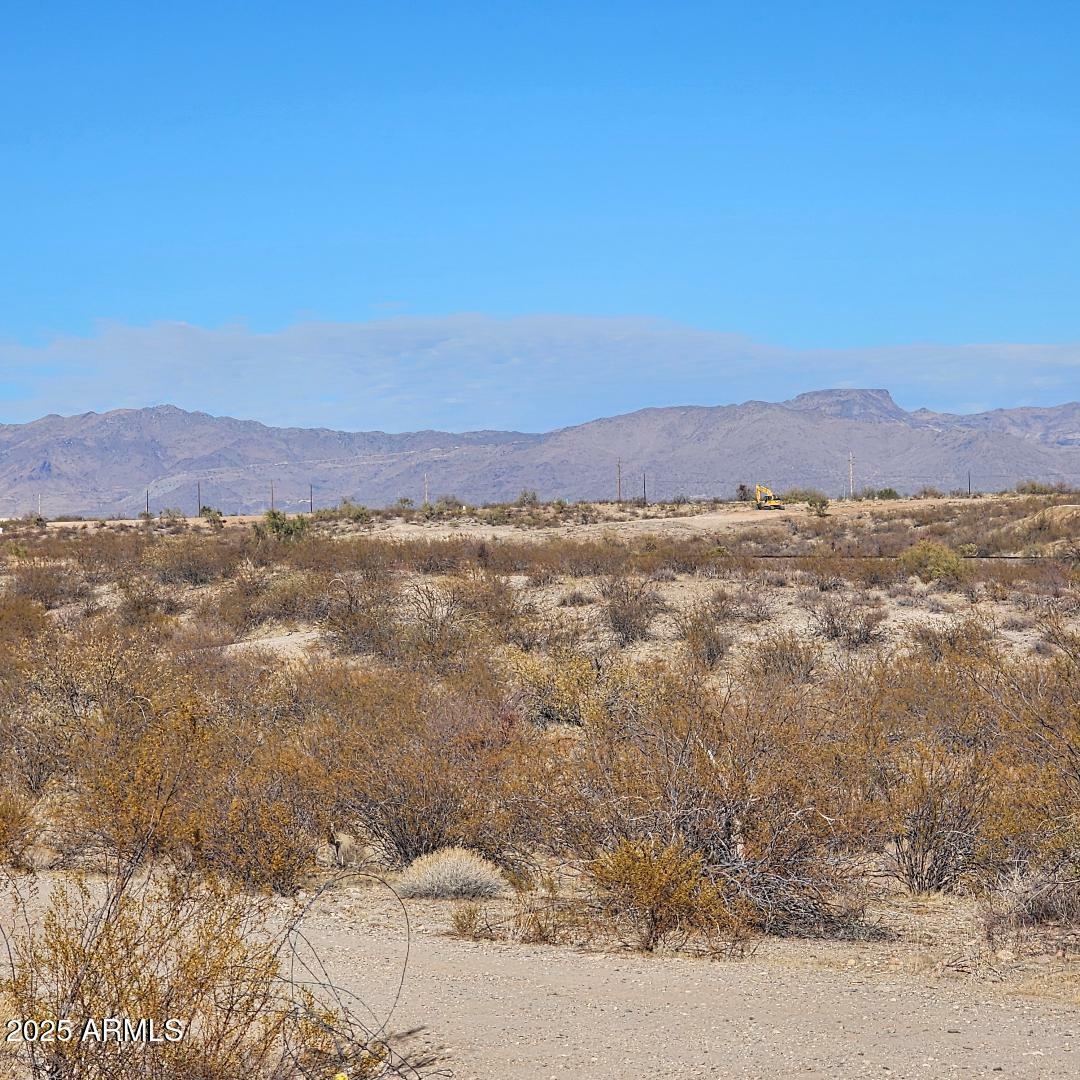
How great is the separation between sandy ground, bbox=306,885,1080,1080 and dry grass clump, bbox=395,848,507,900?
1804 millimetres

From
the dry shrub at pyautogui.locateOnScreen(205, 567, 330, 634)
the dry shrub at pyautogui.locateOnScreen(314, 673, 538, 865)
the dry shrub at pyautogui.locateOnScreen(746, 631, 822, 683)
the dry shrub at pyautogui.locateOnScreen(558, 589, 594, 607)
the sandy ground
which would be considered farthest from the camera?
the dry shrub at pyautogui.locateOnScreen(558, 589, 594, 607)

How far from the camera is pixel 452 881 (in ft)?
35.6

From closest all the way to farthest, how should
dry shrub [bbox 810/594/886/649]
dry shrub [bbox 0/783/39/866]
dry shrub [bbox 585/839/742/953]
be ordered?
dry shrub [bbox 585/839/742/953], dry shrub [bbox 0/783/39/866], dry shrub [bbox 810/594/886/649]

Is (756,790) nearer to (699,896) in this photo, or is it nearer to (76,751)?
(699,896)

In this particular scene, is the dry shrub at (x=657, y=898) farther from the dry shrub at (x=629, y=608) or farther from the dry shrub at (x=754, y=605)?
the dry shrub at (x=754, y=605)

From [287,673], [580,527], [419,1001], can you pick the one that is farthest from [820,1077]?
[580,527]

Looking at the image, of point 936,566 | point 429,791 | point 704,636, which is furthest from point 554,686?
point 936,566

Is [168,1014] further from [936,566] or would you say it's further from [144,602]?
[936,566]

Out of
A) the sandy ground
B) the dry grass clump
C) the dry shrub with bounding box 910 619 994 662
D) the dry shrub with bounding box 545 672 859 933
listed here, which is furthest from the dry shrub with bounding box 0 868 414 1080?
the dry shrub with bounding box 910 619 994 662

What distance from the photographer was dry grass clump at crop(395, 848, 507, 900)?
35.6 ft

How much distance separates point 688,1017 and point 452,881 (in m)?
3.91

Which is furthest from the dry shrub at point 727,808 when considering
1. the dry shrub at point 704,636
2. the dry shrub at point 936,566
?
the dry shrub at point 936,566

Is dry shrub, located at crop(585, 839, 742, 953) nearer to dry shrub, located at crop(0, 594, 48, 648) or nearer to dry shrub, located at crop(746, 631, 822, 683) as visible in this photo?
dry shrub, located at crop(746, 631, 822, 683)

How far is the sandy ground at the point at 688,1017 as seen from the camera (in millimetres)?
6523
